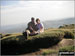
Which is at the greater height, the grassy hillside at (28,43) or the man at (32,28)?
the man at (32,28)

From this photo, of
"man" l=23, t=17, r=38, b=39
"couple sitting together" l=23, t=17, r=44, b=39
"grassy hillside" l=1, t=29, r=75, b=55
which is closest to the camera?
"grassy hillside" l=1, t=29, r=75, b=55

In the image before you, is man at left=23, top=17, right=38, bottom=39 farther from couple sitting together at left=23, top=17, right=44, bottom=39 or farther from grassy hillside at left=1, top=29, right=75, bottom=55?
grassy hillside at left=1, top=29, right=75, bottom=55

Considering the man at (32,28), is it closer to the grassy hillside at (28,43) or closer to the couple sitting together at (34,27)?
the couple sitting together at (34,27)

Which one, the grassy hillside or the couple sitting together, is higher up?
the couple sitting together

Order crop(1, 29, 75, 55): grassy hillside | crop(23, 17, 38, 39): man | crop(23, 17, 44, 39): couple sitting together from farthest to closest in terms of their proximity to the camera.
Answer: crop(23, 17, 44, 39): couple sitting together → crop(23, 17, 38, 39): man → crop(1, 29, 75, 55): grassy hillside

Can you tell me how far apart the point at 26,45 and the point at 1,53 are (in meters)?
1.98

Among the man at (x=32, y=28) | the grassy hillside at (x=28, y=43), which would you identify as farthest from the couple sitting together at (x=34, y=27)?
the grassy hillside at (x=28, y=43)

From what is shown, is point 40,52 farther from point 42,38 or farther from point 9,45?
point 9,45

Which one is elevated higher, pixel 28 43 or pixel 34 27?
pixel 34 27

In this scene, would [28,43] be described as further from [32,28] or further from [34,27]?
[34,27]

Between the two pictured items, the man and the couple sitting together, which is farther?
the couple sitting together

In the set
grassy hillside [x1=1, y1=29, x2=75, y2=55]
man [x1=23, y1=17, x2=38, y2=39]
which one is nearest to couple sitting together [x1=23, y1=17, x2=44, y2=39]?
man [x1=23, y1=17, x2=38, y2=39]

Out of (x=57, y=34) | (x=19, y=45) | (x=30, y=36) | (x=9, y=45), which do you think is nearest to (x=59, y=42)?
(x=57, y=34)

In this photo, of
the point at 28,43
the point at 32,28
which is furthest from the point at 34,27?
the point at 28,43
